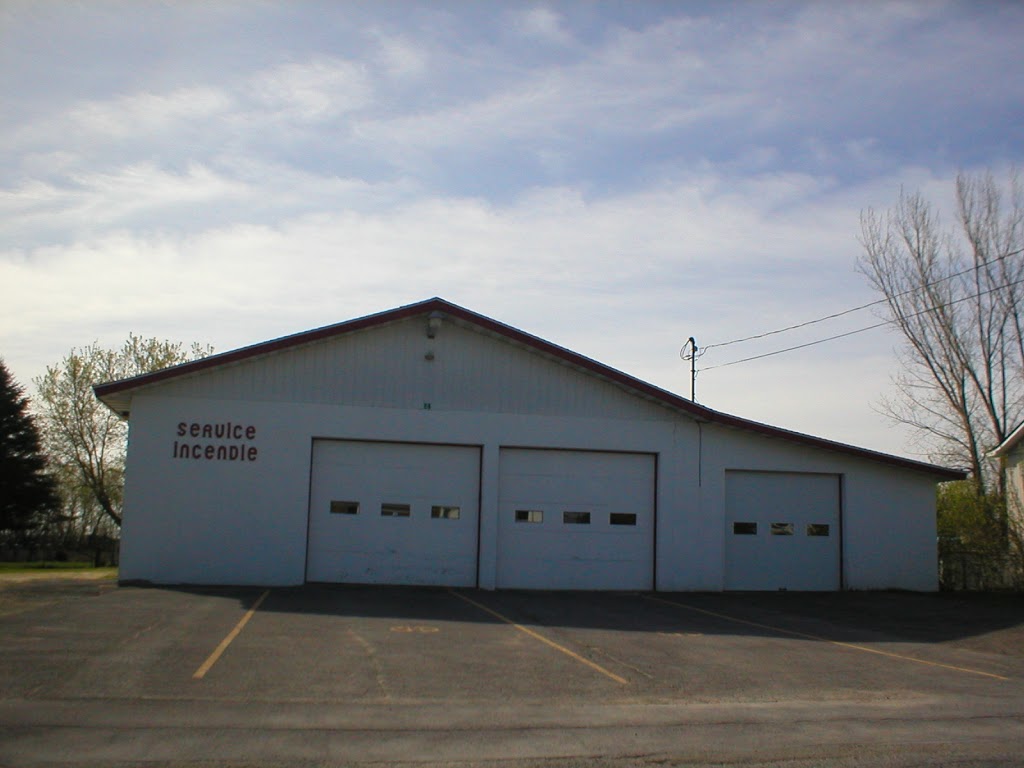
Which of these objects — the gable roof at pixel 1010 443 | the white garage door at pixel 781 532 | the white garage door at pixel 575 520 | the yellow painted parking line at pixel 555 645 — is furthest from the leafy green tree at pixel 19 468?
the gable roof at pixel 1010 443

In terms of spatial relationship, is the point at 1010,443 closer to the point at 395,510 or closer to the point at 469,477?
the point at 469,477

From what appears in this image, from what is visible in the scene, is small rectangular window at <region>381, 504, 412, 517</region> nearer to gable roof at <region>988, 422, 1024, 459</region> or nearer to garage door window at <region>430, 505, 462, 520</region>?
garage door window at <region>430, 505, 462, 520</region>

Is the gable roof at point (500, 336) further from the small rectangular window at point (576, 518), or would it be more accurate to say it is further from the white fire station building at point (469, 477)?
the small rectangular window at point (576, 518)

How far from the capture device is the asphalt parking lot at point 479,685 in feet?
25.4

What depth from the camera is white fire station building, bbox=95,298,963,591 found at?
20062 millimetres

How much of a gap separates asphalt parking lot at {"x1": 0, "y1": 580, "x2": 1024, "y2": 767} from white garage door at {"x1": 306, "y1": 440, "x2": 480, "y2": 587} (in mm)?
2873

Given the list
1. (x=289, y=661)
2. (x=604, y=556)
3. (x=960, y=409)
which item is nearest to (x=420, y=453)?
(x=604, y=556)

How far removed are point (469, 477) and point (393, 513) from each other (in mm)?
1883

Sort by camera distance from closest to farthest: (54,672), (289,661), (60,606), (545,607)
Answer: (54,672) → (289,661) → (60,606) → (545,607)

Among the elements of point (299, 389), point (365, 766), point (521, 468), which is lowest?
point (365, 766)

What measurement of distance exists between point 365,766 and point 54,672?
469 centimetres

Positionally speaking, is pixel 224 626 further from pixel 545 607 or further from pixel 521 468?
pixel 521 468

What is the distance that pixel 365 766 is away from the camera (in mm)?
7156

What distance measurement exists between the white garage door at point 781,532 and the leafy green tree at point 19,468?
36746 millimetres
